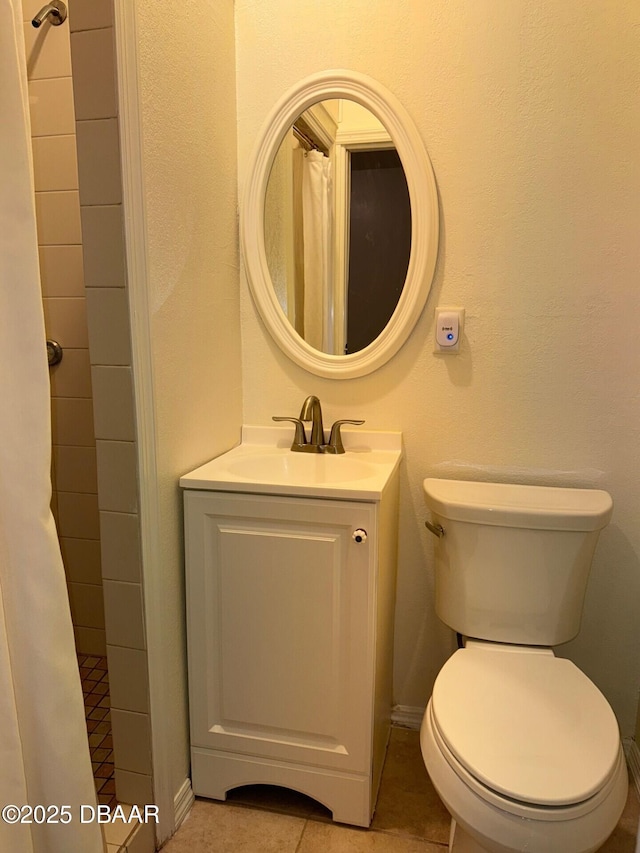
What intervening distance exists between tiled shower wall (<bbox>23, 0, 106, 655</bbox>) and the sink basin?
613 mm

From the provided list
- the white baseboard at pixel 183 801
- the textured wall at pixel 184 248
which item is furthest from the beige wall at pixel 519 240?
the white baseboard at pixel 183 801

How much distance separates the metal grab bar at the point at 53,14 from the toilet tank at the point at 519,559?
1.71m

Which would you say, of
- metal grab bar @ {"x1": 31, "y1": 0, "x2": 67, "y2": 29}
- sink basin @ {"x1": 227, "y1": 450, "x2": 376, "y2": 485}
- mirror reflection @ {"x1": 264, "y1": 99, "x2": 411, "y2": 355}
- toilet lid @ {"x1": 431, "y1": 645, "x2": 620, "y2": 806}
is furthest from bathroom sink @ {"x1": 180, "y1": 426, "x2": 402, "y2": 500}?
metal grab bar @ {"x1": 31, "y1": 0, "x2": 67, "y2": 29}

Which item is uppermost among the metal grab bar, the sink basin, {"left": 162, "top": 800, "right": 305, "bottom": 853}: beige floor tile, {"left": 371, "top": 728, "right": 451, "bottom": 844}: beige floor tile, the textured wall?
the metal grab bar

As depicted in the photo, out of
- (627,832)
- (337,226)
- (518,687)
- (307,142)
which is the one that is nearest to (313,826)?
(518,687)

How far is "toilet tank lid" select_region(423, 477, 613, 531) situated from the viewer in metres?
1.37

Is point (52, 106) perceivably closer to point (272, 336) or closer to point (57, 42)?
point (57, 42)

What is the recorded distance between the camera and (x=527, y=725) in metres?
1.10

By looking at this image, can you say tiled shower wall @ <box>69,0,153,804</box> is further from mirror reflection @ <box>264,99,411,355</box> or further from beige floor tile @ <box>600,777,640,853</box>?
beige floor tile @ <box>600,777,640,853</box>

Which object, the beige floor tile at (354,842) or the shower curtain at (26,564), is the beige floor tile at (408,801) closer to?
the beige floor tile at (354,842)

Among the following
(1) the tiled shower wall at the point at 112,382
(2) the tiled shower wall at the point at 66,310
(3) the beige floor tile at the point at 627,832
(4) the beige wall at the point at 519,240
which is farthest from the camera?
(2) the tiled shower wall at the point at 66,310

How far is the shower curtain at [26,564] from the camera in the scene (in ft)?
2.61

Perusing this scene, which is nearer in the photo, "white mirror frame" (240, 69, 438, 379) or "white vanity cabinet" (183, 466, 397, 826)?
"white vanity cabinet" (183, 466, 397, 826)

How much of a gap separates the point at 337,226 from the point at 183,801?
5.22 feet
